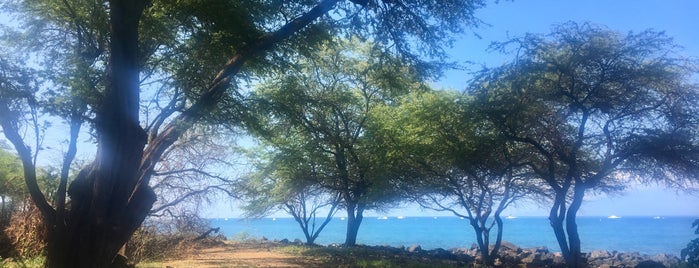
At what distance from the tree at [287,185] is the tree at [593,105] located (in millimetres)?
11367

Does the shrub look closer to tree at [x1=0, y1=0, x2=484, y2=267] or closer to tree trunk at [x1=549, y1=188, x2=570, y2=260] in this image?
tree at [x1=0, y1=0, x2=484, y2=267]

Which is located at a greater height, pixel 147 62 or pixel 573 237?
pixel 147 62

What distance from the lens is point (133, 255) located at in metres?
14.2

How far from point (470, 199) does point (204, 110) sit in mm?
15821

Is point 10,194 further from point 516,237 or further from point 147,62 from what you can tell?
point 516,237

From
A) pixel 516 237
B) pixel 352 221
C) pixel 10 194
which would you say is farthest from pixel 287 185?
pixel 516 237

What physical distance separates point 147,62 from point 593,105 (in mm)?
14012

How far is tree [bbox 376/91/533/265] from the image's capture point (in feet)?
64.3

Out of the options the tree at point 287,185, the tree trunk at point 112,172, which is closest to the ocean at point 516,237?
the tree at point 287,185

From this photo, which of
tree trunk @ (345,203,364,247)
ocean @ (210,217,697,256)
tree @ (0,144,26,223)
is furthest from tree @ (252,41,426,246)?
tree @ (0,144,26,223)

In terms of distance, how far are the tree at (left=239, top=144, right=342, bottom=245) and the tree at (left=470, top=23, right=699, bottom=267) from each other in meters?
11.4

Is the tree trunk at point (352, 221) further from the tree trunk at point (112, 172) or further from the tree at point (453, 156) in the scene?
the tree trunk at point (112, 172)

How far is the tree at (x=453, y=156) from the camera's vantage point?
64.3ft

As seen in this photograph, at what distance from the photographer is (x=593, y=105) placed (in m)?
16.6
